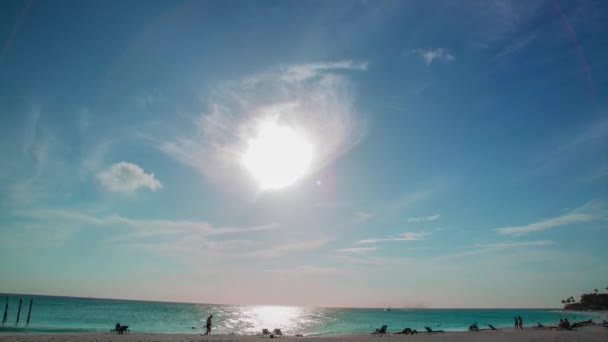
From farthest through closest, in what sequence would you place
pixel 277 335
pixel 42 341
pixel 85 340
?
pixel 277 335 → pixel 85 340 → pixel 42 341

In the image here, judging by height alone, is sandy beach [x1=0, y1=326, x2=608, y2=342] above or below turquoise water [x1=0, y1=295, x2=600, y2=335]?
above

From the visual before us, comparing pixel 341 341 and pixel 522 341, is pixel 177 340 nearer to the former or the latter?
pixel 341 341

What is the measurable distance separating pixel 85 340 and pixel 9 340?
5028mm

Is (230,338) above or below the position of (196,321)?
above

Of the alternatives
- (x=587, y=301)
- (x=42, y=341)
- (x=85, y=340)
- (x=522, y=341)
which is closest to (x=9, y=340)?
(x=42, y=341)

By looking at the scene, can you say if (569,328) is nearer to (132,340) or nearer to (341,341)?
(341,341)

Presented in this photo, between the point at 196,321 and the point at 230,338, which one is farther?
the point at 196,321

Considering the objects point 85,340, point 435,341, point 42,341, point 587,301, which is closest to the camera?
point 42,341

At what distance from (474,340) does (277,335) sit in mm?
20495

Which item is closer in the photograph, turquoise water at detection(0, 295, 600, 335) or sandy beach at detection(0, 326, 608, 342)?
sandy beach at detection(0, 326, 608, 342)

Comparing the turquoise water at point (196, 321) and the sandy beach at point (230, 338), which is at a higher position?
the sandy beach at point (230, 338)

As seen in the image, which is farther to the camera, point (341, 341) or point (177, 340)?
point (341, 341)

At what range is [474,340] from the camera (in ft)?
107

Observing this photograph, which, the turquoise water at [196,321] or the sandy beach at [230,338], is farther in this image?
the turquoise water at [196,321]
